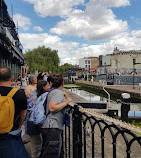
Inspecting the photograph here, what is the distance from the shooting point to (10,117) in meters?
1.73

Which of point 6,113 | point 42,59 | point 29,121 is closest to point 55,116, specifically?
point 29,121

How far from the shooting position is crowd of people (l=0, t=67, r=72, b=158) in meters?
1.73

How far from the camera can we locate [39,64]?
3083 cm

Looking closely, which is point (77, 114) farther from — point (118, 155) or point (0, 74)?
point (118, 155)

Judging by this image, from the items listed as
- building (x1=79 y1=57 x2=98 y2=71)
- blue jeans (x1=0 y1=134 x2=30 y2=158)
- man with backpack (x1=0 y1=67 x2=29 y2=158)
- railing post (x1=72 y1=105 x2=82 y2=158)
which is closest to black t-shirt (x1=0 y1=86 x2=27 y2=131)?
man with backpack (x1=0 y1=67 x2=29 y2=158)

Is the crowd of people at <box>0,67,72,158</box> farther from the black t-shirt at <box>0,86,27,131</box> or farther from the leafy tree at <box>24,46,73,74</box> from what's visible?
the leafy tree at <box>24,46,73,74</box>

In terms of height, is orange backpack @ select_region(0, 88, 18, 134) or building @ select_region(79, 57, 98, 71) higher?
building @ select_region(79, 57, 98, 71)

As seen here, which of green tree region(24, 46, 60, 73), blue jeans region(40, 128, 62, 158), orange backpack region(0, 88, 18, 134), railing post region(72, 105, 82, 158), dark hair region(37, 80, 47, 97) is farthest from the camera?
green tree region(24, 46, 60, 73)

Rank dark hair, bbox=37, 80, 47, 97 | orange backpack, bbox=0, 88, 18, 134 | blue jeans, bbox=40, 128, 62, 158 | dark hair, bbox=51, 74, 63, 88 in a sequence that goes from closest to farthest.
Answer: orange backpack, bbox=0, 88, 18, 134
blue jeans, bbox=40, 128, 62, 158
dark hair, bbox=51, 74, 63, 88
dark hair, bbox=37, 80, 47, 97

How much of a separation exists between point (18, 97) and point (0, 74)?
0.39 metres

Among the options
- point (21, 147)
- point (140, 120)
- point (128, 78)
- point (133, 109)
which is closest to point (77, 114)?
point (21, 147)

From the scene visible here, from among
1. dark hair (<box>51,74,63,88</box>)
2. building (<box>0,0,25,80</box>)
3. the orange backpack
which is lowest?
the orange backpack

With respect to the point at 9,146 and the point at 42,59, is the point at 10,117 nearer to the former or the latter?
the point at 9,146

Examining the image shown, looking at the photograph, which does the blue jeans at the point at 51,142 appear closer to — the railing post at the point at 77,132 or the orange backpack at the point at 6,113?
the railing post at the point at 77,132
